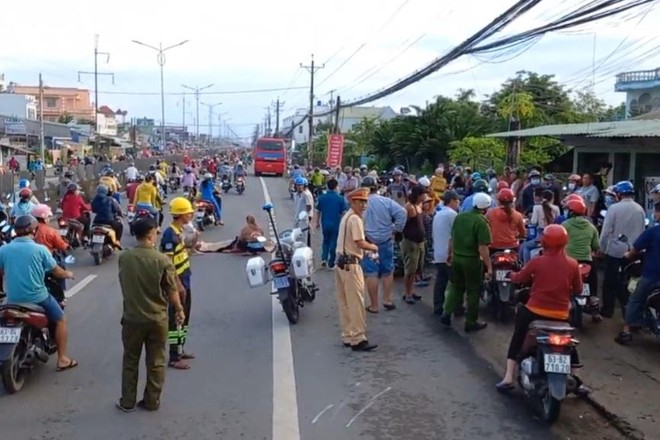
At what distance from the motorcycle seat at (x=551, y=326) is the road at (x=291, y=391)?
0.75 metres

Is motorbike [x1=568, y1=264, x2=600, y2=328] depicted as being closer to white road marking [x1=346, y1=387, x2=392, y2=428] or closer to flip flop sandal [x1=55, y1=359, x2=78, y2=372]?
white road marking [x1=346, y1=387, x2=392, y2=428]

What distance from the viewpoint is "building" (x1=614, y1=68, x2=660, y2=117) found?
4488 centimetres

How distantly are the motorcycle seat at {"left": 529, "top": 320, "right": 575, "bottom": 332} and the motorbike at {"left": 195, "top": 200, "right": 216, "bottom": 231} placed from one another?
15.9 meters

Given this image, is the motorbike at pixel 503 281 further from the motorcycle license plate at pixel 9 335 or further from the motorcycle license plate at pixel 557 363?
the motorcycle license plate at pixel 9 335

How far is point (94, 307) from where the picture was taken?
11133 millimetres

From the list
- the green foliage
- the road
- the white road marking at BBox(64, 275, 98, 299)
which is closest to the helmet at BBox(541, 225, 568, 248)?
the road

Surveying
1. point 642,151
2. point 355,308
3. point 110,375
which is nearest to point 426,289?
point 355,308

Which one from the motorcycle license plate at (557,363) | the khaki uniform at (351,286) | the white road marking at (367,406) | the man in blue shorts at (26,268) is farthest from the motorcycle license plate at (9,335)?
the motorcycle license plate at (557,363)

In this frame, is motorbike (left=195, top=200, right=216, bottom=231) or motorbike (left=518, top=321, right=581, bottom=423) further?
motorbike (left=195, top=200, right=216, bottom=231)

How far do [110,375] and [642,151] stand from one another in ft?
53.6

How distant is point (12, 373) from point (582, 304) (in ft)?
20.8

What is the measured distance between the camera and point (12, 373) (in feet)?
23.0

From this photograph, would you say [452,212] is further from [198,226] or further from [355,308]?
[198,226]

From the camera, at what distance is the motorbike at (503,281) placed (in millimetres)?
9836
